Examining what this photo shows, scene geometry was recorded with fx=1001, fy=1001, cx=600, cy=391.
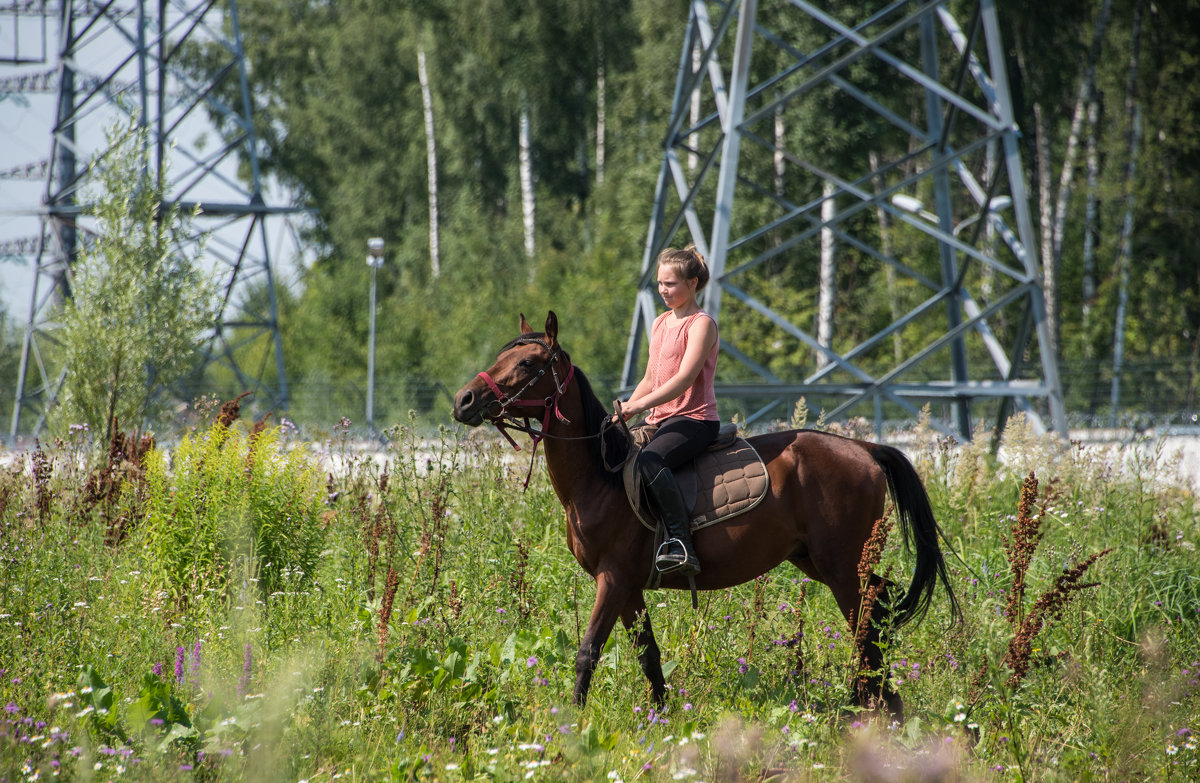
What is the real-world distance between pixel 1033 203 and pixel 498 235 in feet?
59.0

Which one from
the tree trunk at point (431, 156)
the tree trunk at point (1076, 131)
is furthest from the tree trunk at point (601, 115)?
the tree trunk at point (1076, 131)

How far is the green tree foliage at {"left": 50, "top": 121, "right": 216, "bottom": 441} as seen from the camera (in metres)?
10.7

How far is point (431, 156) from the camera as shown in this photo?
118ft

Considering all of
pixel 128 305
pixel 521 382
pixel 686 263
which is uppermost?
pixel 128 305

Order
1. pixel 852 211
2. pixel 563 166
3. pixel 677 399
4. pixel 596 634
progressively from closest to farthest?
pixel 596 634, pixel 677 399, pixel 852 211, pixel 563 166

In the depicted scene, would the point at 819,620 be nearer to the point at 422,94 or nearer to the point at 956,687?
the point at 956,687

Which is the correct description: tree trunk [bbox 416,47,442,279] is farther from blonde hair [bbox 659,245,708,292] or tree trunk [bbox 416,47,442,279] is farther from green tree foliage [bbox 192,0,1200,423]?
blonde hair [bbox 659,245,708,292]

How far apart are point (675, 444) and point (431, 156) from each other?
33237 millimetres

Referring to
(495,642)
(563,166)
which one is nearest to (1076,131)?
(563,166)

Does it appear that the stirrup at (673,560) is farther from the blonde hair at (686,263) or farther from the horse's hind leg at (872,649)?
the blonde hair at (686,263)

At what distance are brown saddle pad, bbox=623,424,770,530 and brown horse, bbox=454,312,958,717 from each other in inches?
2.4

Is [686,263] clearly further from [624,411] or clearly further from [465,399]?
[465,399]

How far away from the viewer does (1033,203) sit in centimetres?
2892

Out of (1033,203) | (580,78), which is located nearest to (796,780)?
(1033,203)
